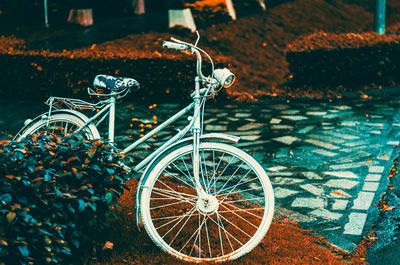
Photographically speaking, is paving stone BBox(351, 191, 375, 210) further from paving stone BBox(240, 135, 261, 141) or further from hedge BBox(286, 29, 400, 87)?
hedge BBox(286, 29, 400, 87)

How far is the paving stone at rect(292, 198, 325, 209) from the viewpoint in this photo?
4918mm

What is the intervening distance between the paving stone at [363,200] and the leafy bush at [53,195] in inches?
91.4

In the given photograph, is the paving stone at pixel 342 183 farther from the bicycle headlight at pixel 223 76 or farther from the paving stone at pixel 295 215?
the bicycle headlight at pixel 223 76

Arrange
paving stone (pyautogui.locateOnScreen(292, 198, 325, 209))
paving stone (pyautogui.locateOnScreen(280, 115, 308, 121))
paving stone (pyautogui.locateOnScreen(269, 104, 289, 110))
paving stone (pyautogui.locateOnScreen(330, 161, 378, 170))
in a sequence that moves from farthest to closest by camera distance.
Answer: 1. paving stone (pyautogui.locateOnScreen(269, 104, 289, 110))
2. paving stone (pyautogui.locateOnScreen(280, 115, 308, 121))
3. paving stone (pyautogui.locateOnScreen(330, 161, 378, 170))
4. paving stone (pyautogui.locateOnScreen(292, 198, 325, 209))

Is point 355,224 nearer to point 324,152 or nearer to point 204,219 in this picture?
point 204,219

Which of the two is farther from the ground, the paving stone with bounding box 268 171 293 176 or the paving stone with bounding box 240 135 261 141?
the paving stone with bounding box 268 171 293 176

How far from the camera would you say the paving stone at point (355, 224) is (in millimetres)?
4388

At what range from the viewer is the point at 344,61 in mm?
10547

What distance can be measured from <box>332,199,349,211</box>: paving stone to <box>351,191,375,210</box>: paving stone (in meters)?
0.09

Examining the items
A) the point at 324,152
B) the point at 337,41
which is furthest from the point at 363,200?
the point at 337,41

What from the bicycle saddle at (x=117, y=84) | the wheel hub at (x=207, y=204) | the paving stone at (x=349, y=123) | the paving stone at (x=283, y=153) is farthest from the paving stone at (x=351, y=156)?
the bicycle saddle at (x=117, y=84)

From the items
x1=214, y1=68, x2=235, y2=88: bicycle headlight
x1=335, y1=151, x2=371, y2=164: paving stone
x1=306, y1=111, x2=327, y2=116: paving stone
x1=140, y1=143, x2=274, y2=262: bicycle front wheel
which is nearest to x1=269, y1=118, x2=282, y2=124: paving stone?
x1=306, y1=111, x2=327, y2=116: paving stone

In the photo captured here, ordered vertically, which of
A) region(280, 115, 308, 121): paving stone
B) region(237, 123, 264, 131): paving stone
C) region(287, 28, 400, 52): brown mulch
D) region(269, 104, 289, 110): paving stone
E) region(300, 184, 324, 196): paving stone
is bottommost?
region(269, 104, 289, 110): paving stone

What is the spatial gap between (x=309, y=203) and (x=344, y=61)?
624cm
